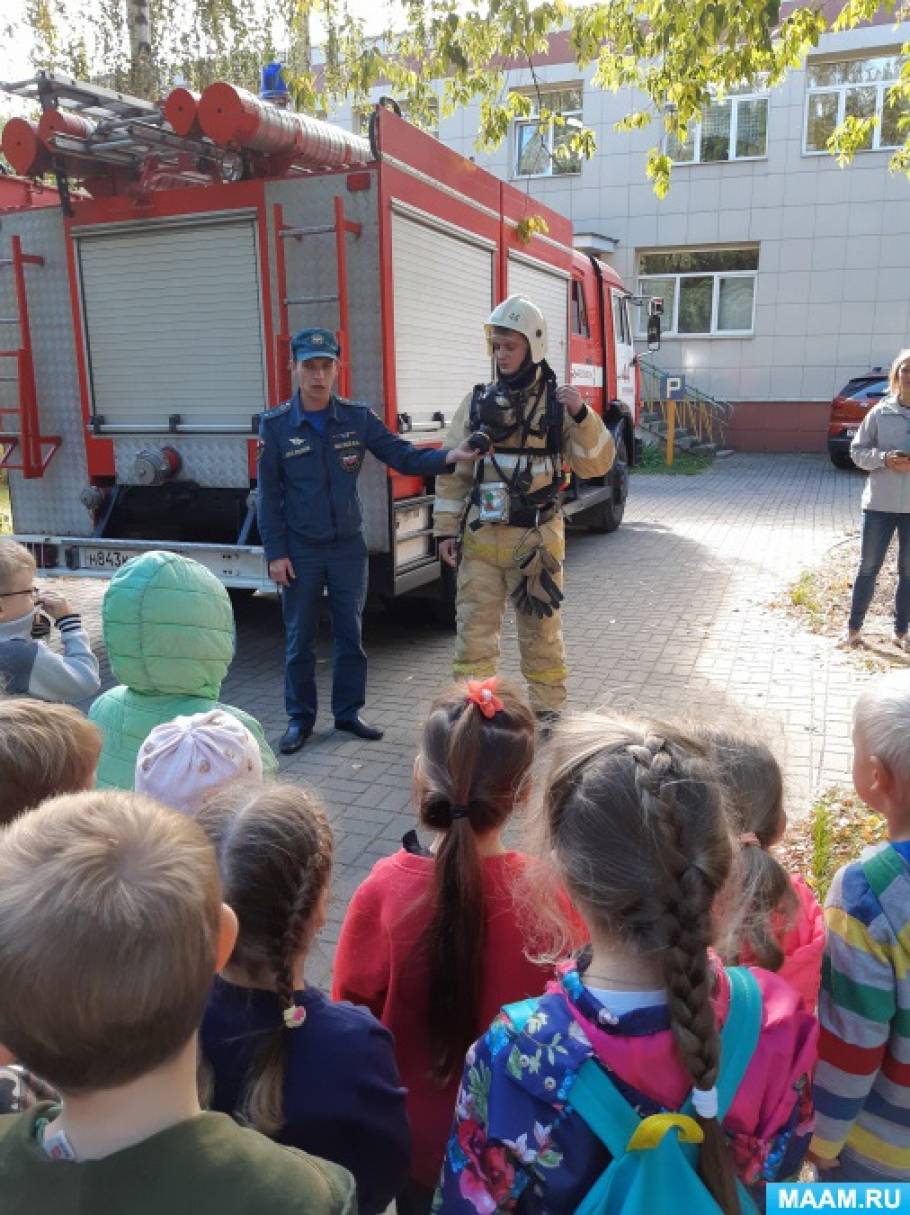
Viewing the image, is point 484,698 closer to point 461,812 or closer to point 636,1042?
point 461,812

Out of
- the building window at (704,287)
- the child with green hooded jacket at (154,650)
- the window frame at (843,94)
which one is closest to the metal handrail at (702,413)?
the building window at (704,287)

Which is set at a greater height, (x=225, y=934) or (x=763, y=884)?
(x=225, y=934)

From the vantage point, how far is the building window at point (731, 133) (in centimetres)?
2080

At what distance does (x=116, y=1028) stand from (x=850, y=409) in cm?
1887

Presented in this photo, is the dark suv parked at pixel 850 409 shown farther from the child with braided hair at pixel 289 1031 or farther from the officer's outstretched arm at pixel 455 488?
the child with braided hair at pixel 289 1031

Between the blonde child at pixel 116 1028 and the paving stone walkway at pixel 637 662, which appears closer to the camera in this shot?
the blonde child at pixel 116 1028

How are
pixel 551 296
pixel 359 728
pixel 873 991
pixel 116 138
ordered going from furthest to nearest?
pixel 551 296 < pixel 116 138 < pixel 359 728 < pixel 873 991

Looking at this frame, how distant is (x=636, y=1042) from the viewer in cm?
116

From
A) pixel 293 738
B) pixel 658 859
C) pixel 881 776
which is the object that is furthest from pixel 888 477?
pixel 658 859

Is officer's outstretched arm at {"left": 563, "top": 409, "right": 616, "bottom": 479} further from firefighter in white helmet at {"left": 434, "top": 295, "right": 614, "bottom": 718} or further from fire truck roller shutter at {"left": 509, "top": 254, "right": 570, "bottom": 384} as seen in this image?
fire truck roller shutter at {"left": 509, "top": 254, "right": 570, "bottom": 384}

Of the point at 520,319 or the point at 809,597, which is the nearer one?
the point at 520,319

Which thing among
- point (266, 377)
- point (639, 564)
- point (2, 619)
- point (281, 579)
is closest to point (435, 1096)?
point (2, 619)

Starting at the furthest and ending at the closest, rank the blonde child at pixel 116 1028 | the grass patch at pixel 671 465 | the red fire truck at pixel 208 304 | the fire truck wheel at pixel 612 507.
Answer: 1. the grass patch at pixel 671 465
2. the fire truck wheel at pixel 612 507
3. the red fire truck at pixel 208 304
4. the blonde child at pixel 116 1028

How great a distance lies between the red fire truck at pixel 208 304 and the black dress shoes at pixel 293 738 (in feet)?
3.83
